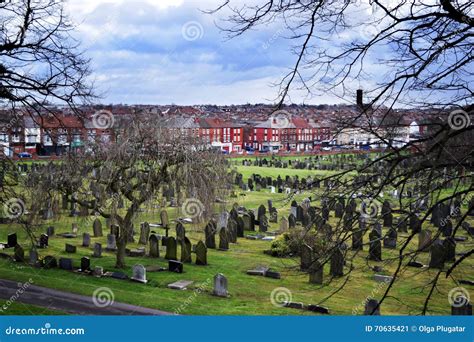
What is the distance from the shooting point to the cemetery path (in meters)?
13.3

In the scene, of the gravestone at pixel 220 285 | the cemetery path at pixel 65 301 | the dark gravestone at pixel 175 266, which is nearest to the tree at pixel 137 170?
the dark gravestone at pixel 175 266

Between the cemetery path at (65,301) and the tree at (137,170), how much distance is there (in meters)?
3.37

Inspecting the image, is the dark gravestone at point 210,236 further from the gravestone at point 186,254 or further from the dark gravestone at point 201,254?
the dark gravestone at point 201,254

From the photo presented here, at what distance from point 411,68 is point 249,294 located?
10904 millimetres

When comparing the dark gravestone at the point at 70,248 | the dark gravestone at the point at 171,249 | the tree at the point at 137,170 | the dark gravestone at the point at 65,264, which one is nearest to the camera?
the tree at the point at 137,170

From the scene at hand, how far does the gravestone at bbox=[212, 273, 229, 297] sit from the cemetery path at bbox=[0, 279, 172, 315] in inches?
87.4

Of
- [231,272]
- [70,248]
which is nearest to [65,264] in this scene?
[70,248]

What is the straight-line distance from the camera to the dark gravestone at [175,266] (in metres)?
18.0

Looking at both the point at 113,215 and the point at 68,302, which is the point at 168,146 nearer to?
the point at 113,215

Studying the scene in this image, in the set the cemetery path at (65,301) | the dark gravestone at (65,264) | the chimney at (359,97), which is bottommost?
the cemetery path at (65,301)

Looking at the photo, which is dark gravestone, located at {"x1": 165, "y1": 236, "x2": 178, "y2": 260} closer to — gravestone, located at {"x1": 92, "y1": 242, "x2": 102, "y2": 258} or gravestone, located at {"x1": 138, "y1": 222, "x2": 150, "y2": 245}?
gravestone, located at {"x1": 92, "y1": 242, "x2": 102, "y2": 258}

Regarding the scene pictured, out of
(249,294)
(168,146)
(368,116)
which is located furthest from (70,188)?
(368,116)

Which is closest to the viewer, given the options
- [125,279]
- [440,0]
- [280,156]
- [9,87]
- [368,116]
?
[440,0]

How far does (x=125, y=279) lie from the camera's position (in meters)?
16.8
